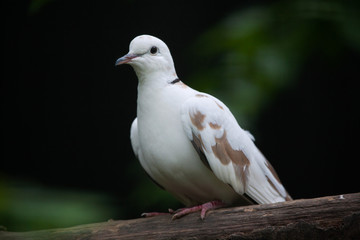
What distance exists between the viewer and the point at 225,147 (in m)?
2.46

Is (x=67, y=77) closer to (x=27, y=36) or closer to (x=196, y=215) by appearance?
(x=27, y=36)

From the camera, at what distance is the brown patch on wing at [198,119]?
7.92 ft

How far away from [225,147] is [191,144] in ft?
0.51

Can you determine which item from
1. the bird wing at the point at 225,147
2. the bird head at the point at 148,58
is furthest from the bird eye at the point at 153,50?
the bird wing at the point at 225,147

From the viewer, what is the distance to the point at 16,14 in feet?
12.7

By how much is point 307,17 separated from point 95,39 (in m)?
2.15

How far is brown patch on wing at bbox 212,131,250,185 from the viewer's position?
2.41m

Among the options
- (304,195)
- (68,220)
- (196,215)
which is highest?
(68,220)

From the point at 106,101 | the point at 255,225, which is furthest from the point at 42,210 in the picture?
the point at 106,101

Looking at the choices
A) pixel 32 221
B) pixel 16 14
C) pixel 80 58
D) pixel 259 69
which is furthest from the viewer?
pixel 80 58

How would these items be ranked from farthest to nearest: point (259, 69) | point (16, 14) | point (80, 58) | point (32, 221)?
point (80, 58) → point (16, 14) → point (259, 69) → point (32, 221)

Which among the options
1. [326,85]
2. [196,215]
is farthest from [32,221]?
[326,85]

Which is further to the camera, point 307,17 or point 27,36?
point 27,36

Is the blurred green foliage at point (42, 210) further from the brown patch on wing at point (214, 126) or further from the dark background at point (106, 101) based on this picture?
the dark background at point (106, 101)
